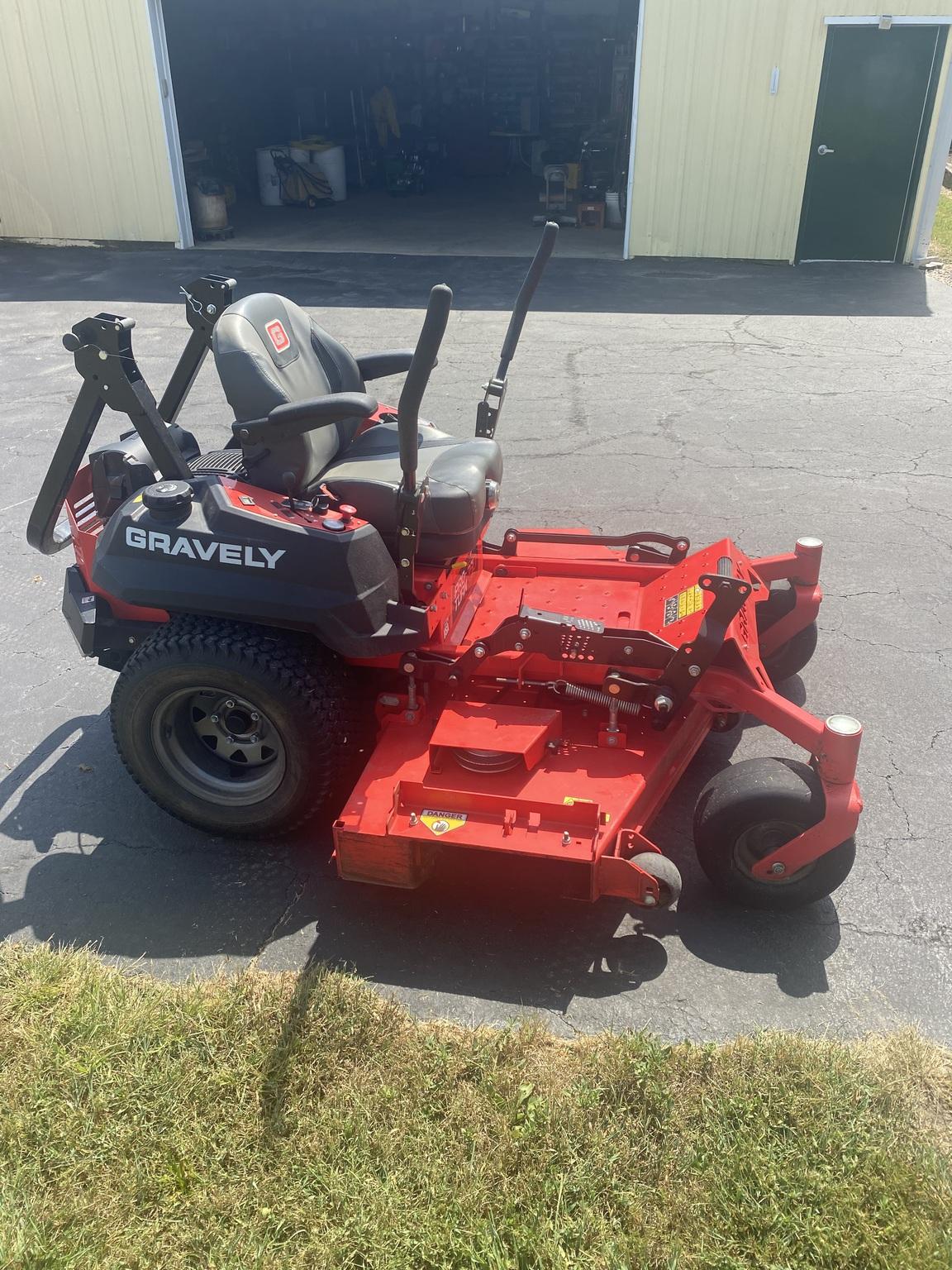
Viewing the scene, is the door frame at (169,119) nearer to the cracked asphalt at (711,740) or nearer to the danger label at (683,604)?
the cracked asphalt at (711,740)

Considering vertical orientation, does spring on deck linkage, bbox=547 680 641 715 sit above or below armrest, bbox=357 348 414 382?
below

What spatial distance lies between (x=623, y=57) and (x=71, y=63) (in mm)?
7588

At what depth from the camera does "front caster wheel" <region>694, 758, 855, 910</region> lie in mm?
3000

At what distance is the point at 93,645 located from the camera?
359 centimetres

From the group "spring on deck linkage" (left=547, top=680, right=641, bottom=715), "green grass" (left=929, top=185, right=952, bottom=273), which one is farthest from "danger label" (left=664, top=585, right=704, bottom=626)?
"green grass" (left=929, top=185, right=952, bottom=273)

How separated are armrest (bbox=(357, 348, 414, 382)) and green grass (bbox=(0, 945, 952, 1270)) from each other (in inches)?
96.9

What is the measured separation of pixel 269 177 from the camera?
52.7 ft

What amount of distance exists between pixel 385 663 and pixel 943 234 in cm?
1285

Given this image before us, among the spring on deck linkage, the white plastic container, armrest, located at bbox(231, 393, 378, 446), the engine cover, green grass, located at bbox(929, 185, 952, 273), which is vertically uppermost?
armrest, located at bbox(231, 393, 378, 446)

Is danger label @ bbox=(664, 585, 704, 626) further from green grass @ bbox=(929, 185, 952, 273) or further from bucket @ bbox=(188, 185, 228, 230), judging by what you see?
bucket @ bbox=(188, 185, 228, 230)

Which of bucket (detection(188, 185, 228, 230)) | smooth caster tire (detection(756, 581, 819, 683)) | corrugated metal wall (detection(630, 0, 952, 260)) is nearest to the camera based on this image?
smooth caster tire (detection(756, 581, 819, 683))

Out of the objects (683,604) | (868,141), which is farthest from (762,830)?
(868,141)

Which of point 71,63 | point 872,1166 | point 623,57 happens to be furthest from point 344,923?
point 623,57

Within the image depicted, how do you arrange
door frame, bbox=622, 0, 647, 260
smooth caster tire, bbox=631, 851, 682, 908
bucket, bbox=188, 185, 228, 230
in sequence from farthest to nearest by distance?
bucket, bbox=188, 185, 228, 230 < door frame, bbox=622, 0, 647, 260 < smooth caster tire, bbox=631, 851, 682, 908
